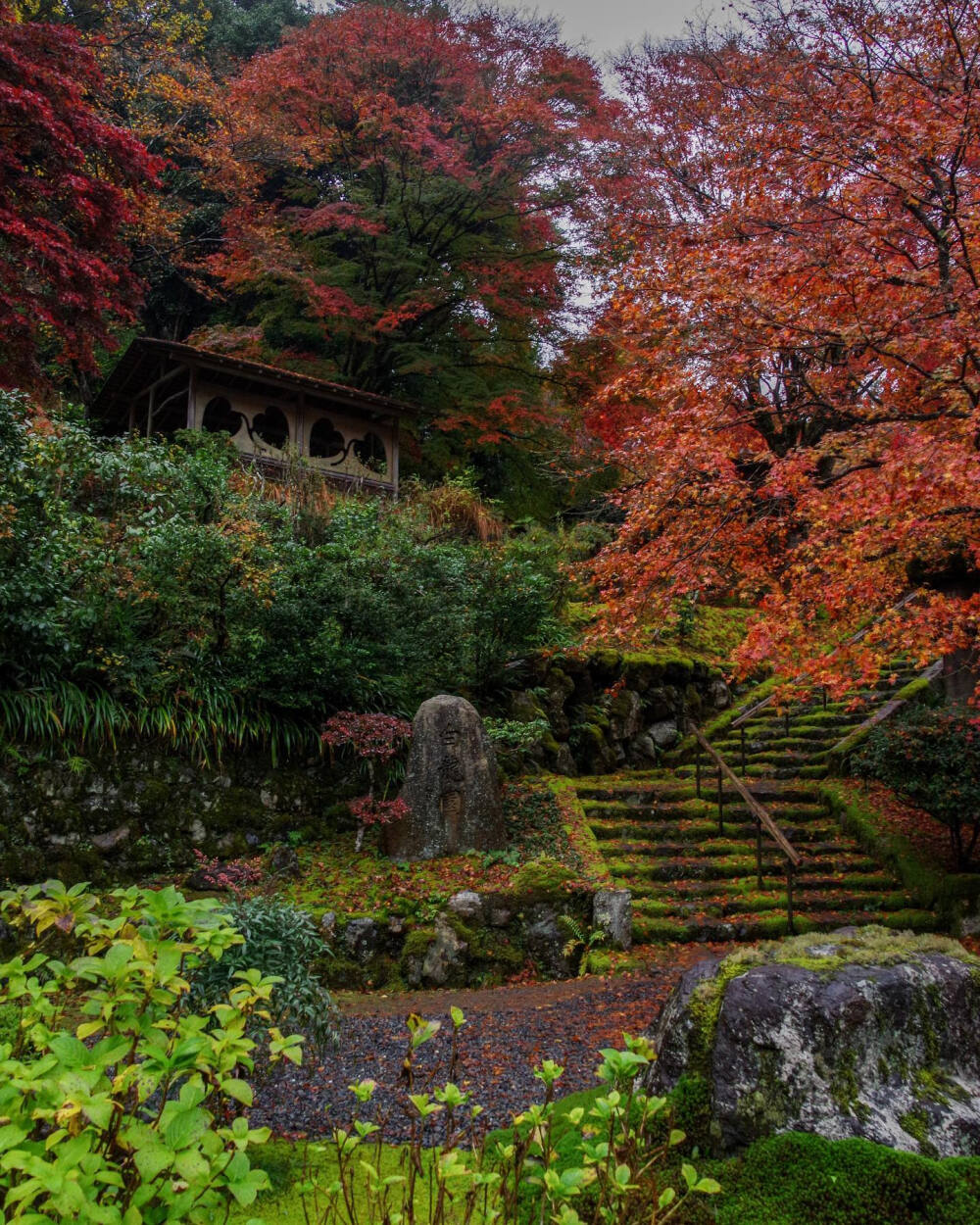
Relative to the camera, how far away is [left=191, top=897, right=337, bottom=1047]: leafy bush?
3693 mm

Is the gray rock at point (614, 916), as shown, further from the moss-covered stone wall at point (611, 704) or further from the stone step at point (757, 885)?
the moss-covered stone wall at point (611, 704)

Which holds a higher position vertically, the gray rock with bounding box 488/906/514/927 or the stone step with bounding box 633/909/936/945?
the gray rock with bounding box 488/906/514/927

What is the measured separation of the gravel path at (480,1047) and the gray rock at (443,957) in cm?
13

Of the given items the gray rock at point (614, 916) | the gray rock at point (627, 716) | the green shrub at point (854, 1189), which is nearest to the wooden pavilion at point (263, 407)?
the gray rock at point (627, 716)

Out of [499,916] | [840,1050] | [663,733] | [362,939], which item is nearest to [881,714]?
[663,733]

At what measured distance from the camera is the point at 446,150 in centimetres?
1513

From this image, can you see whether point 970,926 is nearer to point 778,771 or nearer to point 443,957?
point 778,771

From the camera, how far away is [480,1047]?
513 centimetres

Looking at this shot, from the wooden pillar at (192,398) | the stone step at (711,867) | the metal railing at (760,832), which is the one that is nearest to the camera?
the metal railing at (760,832)

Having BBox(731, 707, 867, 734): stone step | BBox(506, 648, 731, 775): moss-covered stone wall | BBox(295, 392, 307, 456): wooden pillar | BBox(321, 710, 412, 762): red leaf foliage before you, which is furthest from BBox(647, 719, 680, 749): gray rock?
Result: BBox(295, 392, 307, 456): wooden pillar

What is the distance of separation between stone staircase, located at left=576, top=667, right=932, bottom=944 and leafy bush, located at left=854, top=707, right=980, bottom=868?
69 cm

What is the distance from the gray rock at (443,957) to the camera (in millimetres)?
6688

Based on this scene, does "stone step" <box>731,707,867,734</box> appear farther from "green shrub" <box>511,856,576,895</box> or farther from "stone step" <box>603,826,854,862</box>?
"green shrub" <box>511,856,576,895</box>

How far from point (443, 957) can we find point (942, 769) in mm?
5162
